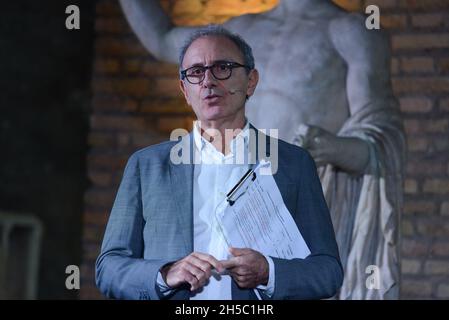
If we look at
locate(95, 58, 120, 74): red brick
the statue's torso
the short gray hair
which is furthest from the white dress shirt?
locate(95, 58, 120, 74): red brick

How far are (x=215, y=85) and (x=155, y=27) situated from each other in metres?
1.17

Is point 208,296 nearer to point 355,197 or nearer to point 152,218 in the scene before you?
point 152,218

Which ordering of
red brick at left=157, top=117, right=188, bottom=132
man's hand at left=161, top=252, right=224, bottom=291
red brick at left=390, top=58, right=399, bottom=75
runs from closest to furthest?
1. man's hand at left=161, top=252, right=224, bottom=291
2. red brick at left=390, top=58, right=399, bottom=75
3. red brick at left=157, top=117, right=188, bottom=132

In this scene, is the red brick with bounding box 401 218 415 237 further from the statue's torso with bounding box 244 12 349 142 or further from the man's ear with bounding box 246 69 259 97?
the man's ear with bounding box 246 69 259 97

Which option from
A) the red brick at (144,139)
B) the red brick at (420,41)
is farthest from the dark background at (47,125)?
the red brick at (420,41)

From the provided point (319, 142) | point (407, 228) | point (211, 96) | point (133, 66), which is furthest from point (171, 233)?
point (133, 66)

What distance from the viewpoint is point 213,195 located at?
1.38 metres

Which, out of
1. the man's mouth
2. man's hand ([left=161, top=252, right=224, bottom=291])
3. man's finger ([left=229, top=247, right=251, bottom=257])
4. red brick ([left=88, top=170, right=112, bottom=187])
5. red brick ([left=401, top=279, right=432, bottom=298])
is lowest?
red brick ([left=401, top=279, right=432, bottom=298])

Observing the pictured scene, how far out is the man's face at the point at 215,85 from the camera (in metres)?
1.38

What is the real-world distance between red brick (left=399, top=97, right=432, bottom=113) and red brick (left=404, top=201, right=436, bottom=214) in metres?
0.25

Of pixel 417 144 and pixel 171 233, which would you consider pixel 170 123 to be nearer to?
pixel 417 144

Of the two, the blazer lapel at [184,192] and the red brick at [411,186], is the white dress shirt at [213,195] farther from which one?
the red brick at [411,186]

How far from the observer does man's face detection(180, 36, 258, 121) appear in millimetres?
1377
